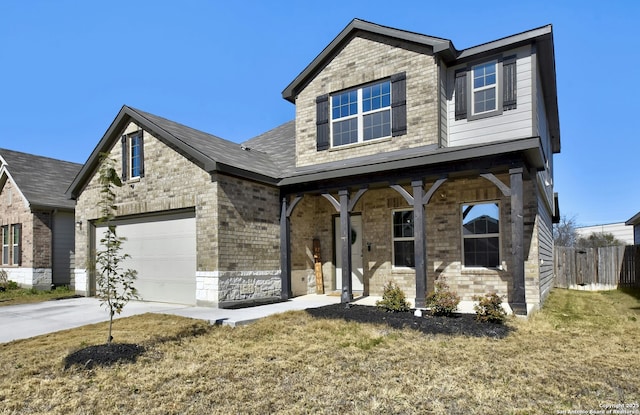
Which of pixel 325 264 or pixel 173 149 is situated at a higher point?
pixel 173 149

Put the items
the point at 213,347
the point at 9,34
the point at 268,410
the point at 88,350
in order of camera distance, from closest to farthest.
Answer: the point at 268,410, the point at 88,350, the point at 213,347, the point at 9,34

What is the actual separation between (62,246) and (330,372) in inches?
640

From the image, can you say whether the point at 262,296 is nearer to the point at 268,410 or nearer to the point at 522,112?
the point at 268,410

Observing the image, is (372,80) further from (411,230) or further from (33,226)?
(33,226)

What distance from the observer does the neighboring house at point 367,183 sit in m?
9.58

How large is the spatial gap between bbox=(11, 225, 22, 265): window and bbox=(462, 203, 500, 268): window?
17.3m

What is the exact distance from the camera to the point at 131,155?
12.5m

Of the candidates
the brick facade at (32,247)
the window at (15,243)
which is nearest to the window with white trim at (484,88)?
the brick facade at (32,247)

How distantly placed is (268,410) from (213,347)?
105 inches

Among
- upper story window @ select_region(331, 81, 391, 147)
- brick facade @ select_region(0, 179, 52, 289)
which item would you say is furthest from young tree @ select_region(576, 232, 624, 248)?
brick facade @ select_region(0, 179, 52, 289)

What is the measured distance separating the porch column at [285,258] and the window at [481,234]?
472cm

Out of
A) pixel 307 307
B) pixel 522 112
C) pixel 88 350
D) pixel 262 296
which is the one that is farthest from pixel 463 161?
pixel 88 350

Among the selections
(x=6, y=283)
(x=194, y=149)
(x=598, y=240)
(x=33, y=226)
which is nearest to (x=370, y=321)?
(x=194, y=149)

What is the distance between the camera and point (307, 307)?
9898 mm
